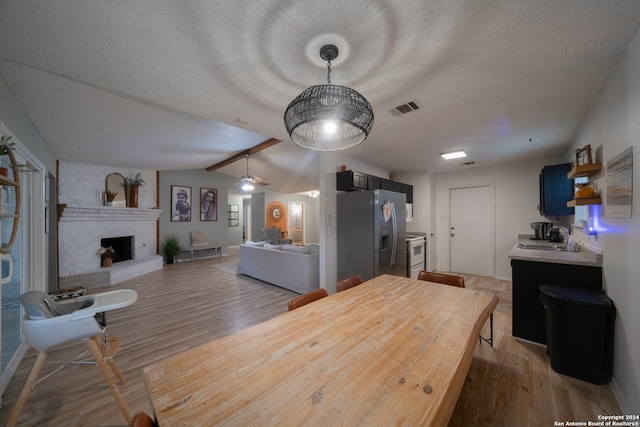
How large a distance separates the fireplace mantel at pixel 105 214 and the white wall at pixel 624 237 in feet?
24.1

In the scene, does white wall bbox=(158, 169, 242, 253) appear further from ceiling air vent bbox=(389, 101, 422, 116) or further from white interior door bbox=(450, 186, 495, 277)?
white interior door bbox=(450, 186, 495, 277)

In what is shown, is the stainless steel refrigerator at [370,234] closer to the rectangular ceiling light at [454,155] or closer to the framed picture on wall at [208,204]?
the rectangular ceiling light at [454,155]

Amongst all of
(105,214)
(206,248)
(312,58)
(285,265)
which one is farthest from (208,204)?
(312,58)

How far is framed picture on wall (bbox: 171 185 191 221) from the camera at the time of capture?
7074mm

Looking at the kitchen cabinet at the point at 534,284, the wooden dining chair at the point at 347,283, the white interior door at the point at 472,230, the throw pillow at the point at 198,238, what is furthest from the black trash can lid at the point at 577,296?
the throw pillow at the point at 198,238

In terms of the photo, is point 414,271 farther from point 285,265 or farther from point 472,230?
point 285,265

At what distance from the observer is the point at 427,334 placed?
1.17 meters

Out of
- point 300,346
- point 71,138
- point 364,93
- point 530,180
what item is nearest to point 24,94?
point 71,138

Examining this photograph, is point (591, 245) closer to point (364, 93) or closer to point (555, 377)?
point (555, 377)

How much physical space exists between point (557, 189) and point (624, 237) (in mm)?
2084

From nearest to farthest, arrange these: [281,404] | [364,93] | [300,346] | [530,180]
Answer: [281,404], [300,346], [364,93], [530,180]

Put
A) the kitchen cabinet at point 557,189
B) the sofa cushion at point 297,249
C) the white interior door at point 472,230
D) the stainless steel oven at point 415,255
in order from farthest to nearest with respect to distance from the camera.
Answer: the white interior door at point 472,230 < the sofa cushion at point 297,249 < the stainless steel oven at point 415,255 < the kitchen cabinet at point 557,189

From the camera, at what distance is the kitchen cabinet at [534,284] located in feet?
6.88

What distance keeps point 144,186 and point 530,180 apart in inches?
345
